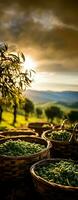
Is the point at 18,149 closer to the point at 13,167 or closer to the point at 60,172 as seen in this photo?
the point at 13,167

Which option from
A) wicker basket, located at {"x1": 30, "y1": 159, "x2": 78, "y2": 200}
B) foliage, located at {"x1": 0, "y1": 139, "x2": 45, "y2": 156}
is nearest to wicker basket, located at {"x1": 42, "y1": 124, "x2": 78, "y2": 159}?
foliage, located at {"x1": 0, "y1": 139, "x2": 45, "y2": 156}

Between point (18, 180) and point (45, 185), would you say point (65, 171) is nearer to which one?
point (45, 185)

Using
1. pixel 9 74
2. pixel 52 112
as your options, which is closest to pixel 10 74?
pixel 9 74

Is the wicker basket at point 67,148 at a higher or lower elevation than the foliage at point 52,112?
higher

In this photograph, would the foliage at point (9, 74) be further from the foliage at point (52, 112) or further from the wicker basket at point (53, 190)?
the foliage at point (52, 112)

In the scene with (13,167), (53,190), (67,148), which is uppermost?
(67,148)

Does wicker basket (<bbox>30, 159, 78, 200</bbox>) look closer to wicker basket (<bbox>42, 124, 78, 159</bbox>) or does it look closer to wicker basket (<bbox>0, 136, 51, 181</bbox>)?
wicker basket (<bbox>0, 136, 51, 181</bbox>)

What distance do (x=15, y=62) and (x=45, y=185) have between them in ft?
18.4

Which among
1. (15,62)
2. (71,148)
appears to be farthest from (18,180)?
(15,62)

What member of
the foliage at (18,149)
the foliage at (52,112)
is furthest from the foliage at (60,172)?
the foliage at (52,112)

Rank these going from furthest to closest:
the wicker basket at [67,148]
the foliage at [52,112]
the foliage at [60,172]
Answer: the foliage at [52,112]
the wicker basket at [67,148]
the foliage at [60,172]

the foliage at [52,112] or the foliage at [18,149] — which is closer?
the foliage at [18,149]

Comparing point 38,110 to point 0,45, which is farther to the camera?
point 38,110

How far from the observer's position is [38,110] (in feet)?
356
